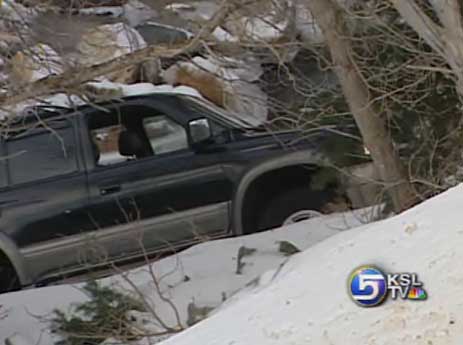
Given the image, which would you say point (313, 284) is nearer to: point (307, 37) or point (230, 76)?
point (307, 37)

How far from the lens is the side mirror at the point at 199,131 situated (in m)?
7.35

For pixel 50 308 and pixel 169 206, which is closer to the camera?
pixel 50 308

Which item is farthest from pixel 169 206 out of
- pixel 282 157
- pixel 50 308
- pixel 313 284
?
pixel 313 284

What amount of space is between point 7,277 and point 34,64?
6.68 feet

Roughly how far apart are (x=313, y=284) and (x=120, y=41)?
5.23 meters

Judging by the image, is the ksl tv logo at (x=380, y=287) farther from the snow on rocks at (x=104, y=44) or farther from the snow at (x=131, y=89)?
the snow at (x=131, y=89)

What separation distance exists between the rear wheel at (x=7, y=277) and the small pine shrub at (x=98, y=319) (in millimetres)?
1684

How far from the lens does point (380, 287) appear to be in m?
2.99

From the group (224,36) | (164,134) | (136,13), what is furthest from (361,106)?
(136,13)

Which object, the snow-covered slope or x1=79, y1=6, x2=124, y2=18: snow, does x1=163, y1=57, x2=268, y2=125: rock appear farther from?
the snow-covered slope

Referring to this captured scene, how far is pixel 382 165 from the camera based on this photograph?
5.89 meters

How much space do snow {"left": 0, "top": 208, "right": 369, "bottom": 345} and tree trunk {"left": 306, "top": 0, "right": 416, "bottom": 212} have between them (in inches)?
18.9

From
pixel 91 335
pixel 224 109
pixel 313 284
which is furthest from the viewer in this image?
pixel 224 109

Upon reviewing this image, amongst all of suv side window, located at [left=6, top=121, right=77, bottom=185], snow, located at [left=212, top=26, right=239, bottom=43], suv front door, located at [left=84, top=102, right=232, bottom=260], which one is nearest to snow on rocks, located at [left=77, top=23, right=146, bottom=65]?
suv front door, located at [left=84, top=102, right=232, bottom=260]
